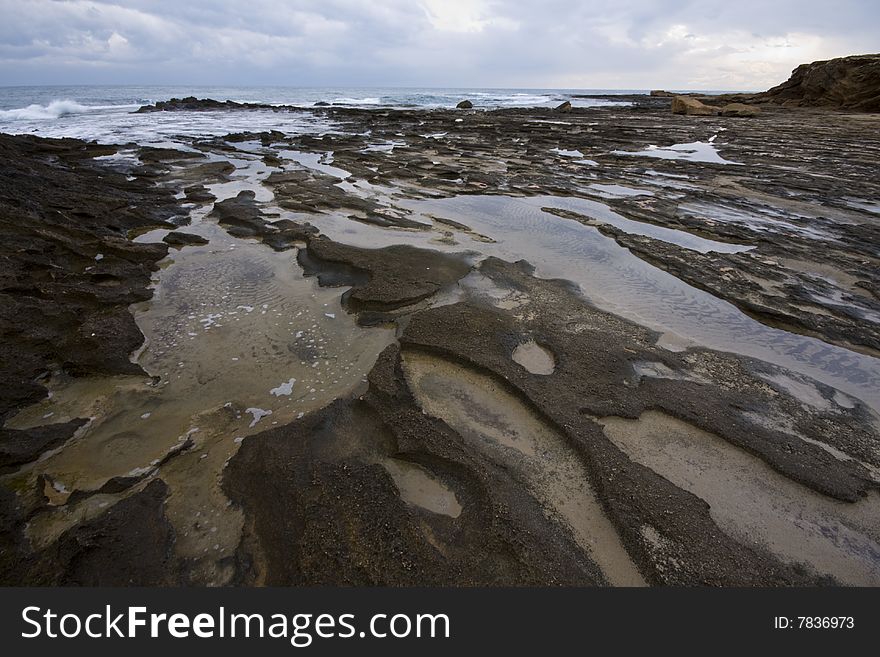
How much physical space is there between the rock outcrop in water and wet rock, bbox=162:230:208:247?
46878 millimetres

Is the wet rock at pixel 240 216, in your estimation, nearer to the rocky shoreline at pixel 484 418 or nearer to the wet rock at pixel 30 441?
the rocky shoreline at pixel 484 418

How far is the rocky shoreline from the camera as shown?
7.97ft

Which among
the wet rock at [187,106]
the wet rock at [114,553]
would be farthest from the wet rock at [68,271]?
the wet rock at [187,106]

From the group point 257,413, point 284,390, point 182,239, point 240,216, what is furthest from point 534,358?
point 240,216

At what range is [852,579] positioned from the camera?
242 cm

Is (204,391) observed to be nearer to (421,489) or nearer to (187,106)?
(421,489)

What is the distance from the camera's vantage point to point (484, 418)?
11.6 ft

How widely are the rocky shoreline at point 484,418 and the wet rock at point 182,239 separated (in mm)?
74

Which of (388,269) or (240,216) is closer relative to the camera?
(388,269)

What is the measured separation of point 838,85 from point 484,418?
49.9 meters

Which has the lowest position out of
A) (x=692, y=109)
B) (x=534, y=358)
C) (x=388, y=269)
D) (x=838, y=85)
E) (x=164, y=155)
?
(x=534, y=358)

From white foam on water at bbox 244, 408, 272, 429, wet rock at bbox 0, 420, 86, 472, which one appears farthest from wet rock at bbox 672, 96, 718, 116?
wet rock at bbox 0, 420, 86, 472

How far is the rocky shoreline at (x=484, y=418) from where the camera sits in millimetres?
2430

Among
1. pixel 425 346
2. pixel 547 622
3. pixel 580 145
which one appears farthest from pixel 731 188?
pixel 547 622
